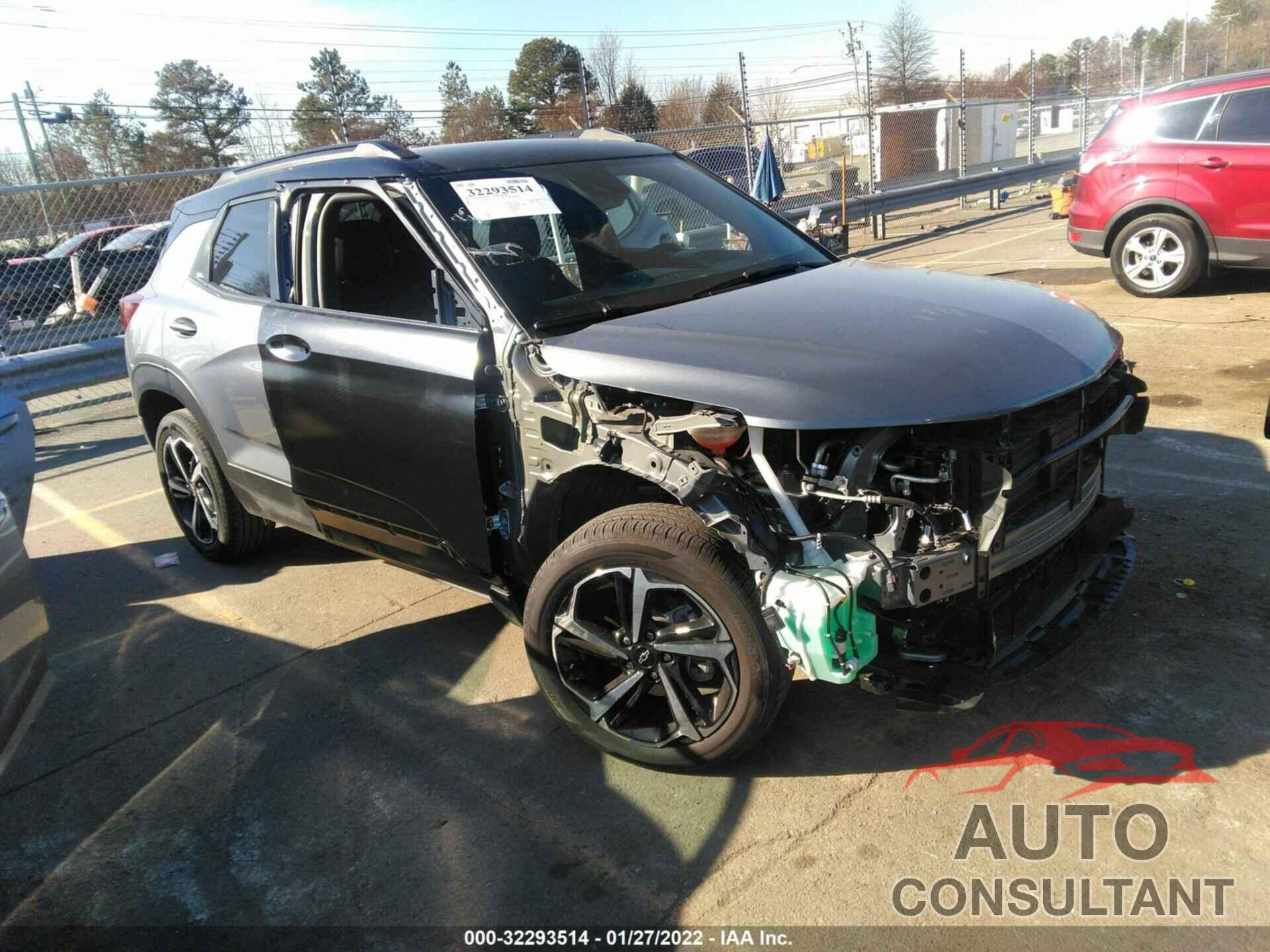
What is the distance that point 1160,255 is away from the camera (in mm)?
9039

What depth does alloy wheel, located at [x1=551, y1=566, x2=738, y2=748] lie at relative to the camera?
115 inches

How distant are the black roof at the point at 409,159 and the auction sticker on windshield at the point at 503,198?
132mm

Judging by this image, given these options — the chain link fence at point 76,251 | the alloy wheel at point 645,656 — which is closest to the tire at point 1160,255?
the alloy wheel at point 645,656

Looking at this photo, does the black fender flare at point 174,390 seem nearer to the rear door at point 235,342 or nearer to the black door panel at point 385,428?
the rear door at point 235,342

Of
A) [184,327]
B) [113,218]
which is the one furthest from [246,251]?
[113,218]

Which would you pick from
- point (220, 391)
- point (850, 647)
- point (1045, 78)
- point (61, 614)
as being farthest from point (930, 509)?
point (1045, 78)

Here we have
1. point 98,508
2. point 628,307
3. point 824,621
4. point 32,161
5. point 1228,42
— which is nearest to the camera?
point 824,621

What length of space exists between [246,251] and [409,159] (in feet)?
3.50

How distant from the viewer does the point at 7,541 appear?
302 centimetres

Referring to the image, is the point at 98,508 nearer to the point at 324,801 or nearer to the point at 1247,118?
the point at 324,801

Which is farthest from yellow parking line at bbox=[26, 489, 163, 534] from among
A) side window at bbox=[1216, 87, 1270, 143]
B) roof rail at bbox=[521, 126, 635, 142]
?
side window at bbox=[1216, 87, 1270, 143]

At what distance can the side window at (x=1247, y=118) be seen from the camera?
26.9 feet

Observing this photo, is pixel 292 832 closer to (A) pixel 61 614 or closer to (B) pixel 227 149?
(A) pixel 61 614

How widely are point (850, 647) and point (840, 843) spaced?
591 mm
